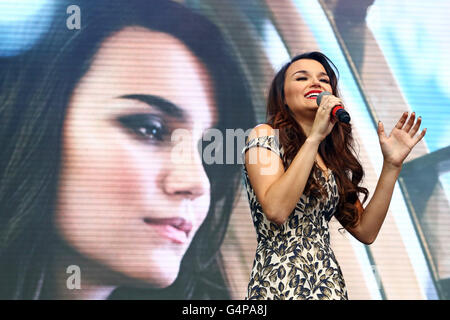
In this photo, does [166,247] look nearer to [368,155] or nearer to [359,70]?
[368,155]

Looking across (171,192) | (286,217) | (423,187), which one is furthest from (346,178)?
(423,187)

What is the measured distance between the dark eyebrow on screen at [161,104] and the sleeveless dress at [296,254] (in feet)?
6.18

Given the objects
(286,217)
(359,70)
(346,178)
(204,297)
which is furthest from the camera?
(359,70)

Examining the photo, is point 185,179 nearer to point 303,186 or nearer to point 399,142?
point 399,142

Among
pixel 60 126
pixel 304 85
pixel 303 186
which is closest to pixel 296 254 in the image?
pixel 303 186

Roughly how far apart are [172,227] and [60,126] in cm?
83

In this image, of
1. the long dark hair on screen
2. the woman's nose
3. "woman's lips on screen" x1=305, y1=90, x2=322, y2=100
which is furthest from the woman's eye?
"woman's lips on screen" x1=305, y1=90, x2=322, y2=100

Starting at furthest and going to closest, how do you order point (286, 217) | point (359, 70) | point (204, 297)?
point (359, 70)
point (204, 297)
point (286, 217)

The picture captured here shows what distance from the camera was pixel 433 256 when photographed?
3328 millimetres

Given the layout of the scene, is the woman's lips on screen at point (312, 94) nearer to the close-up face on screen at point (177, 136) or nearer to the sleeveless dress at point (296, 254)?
the sleeveless dress at point (296, 254)

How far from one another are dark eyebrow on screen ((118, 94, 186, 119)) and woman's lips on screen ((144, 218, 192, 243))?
1.89 feet

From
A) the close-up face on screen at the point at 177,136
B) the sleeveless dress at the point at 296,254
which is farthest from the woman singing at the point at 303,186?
the close-up face on screen at the point at 177,136

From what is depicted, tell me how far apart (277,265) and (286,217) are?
127 mm

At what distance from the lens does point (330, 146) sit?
1.61 metres
